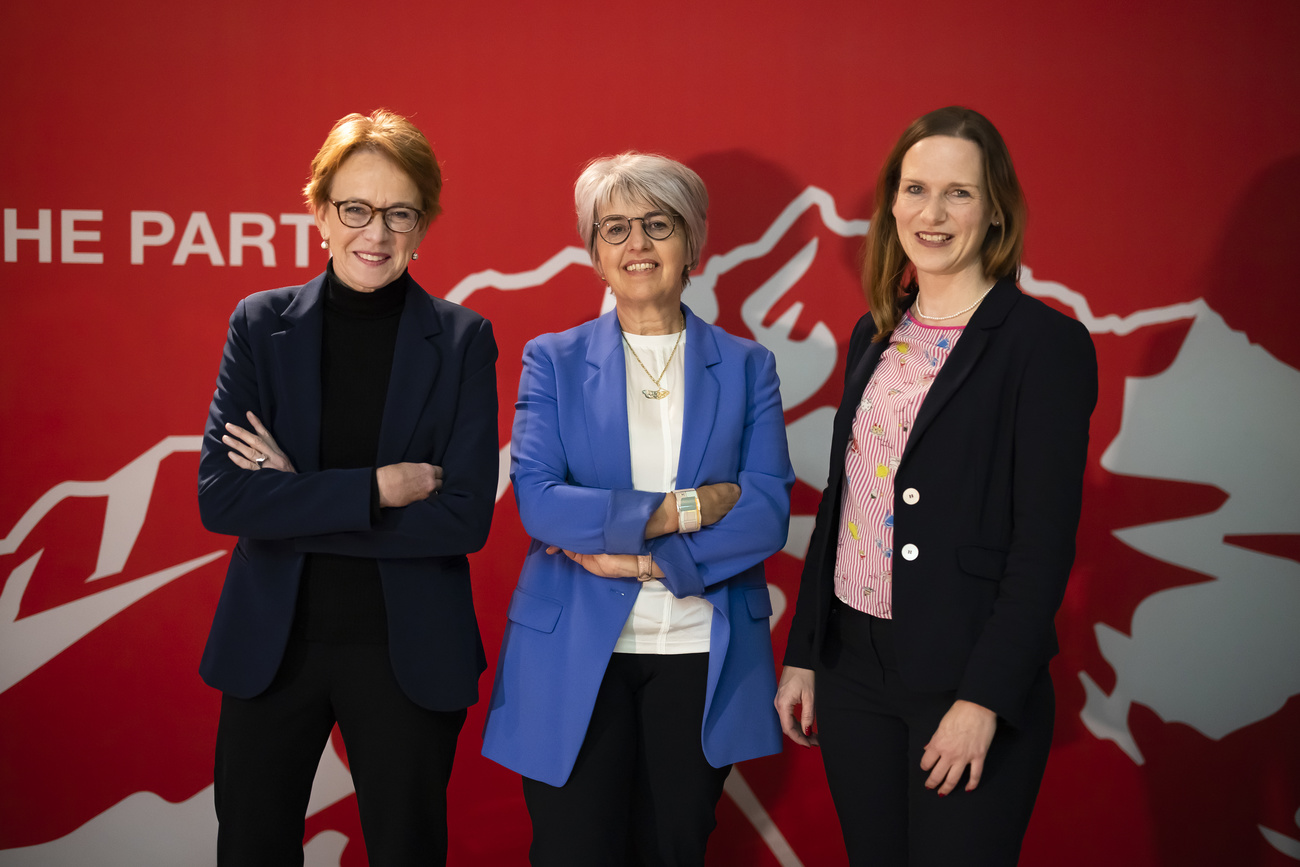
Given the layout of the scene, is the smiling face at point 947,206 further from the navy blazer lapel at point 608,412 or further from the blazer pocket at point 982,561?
the navy blazer lapel at point 608,412

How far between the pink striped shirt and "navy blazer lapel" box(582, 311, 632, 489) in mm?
→ 504

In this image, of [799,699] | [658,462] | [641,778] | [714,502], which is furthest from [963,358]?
[641,778]

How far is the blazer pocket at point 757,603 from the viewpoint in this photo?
215 cm

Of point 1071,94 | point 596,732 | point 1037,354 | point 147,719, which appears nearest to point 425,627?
point 596,732

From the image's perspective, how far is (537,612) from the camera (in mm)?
2096

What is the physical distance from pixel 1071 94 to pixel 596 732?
2.42m

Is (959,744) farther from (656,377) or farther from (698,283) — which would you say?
(698,283)

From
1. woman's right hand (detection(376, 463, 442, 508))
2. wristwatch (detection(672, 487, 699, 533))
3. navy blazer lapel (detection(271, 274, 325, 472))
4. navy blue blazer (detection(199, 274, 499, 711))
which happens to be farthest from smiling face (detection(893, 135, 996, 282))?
navy blazer lapel (detection(271, 274, 325, 472))

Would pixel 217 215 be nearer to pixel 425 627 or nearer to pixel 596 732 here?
pixel 425 627

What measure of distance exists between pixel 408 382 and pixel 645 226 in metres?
0.67

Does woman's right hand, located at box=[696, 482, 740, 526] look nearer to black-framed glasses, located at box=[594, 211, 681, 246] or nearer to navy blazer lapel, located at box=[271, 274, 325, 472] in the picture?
black-framed glasses, located at box=[594, 211, 681, 246]

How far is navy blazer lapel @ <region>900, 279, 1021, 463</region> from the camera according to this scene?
5.63 ft

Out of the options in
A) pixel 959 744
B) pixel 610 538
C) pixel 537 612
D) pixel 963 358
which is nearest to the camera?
pixel 959 744

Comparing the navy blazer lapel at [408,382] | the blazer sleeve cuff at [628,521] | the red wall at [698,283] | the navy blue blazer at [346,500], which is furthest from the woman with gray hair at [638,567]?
the red wall at [698,283]
